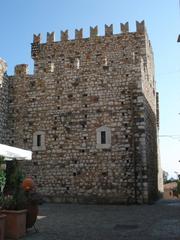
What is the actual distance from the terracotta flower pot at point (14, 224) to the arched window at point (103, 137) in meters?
7.74

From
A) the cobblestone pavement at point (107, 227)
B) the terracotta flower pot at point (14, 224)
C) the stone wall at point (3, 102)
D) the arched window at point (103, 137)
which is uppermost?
the stone wall at point (3, 102)

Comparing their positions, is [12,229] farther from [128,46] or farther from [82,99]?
[128,46]

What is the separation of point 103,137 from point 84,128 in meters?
0.99

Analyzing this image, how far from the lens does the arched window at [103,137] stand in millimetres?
14023

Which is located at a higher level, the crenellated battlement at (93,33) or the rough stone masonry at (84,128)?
the crenellated battlement at (93,33)

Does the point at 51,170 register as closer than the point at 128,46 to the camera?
Yes

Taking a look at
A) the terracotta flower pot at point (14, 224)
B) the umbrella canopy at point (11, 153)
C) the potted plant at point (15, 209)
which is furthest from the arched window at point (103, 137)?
the terracotta flower pot at point (14, 224)

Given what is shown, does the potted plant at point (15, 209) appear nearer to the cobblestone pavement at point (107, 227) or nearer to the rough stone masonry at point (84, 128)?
the cobblestone pavement at point (107, 227)

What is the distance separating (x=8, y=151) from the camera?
775 centimetres

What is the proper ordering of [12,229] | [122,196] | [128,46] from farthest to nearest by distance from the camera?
[128,46]
[122,196]
[12,229]

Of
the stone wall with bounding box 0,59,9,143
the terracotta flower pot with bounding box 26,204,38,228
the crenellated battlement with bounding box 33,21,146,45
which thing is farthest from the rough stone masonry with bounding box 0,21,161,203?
the terracotta flower pot with bounding box 26,204,38,228

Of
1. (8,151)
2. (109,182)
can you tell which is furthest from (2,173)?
(109,182)

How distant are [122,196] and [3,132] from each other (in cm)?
644

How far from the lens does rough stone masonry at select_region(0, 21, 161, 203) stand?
1367 cm
